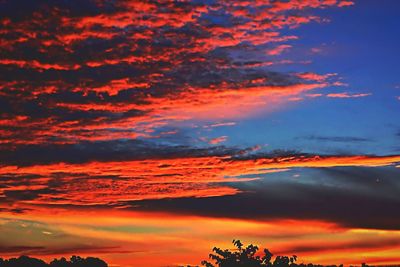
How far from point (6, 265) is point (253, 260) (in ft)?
105

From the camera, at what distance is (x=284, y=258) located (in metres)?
54.8

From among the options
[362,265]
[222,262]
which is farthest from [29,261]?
[362,265]

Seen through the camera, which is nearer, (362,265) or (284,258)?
(362,265)

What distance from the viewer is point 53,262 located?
239 ft

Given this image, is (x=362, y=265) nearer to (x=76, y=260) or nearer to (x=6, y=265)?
(x=76, y=260)

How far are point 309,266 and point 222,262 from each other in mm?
7775

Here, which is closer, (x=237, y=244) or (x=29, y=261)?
(x=237, y=244)

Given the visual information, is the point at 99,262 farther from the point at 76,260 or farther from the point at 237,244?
the point at 237,244

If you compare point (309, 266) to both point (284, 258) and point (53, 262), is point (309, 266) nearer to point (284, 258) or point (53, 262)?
point (284, 258)

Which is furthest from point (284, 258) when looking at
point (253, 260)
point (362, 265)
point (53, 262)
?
point (53, 262)

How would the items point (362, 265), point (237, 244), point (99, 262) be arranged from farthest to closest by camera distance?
point (99, 262), point (237, 244), point (362, 265)

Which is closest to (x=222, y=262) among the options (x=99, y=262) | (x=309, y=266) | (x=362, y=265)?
(x=309, y=266)

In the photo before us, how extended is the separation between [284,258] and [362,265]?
26.7 feet

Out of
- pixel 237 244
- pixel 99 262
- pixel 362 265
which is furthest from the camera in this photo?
pixel 99 262
